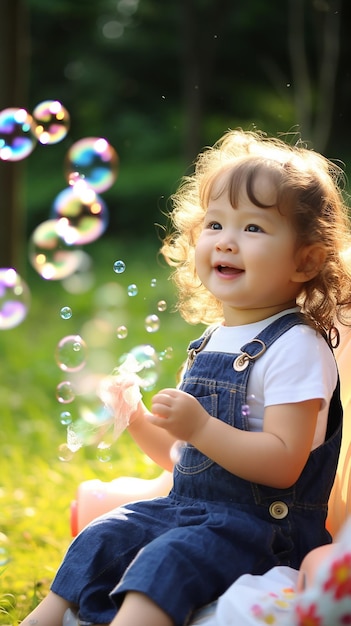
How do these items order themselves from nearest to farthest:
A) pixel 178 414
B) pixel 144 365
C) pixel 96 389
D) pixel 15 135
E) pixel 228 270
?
pixel 178 414
pixel 228 270
pixel 96 389
pixel 144 365
pixel 15 135

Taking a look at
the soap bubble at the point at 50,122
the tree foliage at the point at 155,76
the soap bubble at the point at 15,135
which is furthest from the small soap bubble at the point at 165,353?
the tree foliage at the point at 155,76

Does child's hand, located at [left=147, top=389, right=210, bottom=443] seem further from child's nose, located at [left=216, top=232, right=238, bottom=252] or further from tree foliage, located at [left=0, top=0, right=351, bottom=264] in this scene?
tree foliage, located at [left=0, top=0, right=351, bottom=264]

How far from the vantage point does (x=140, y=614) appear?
1.70 m

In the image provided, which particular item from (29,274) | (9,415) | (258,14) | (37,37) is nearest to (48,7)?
(37,37)

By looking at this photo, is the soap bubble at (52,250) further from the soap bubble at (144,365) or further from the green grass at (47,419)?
the soap bubble at (144,365)

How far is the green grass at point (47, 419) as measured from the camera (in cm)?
275

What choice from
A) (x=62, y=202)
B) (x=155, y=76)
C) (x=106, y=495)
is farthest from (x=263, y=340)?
(x=155, y=76)

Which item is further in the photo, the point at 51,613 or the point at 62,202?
the point at 62,202

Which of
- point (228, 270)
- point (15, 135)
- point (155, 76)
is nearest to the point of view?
point (228, 270)

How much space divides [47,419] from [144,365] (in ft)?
7.16

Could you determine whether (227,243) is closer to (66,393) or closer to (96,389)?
(96,389)

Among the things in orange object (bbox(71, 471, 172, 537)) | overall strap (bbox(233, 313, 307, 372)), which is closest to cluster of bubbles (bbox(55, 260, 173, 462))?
orange object (bbox(71, 471, 172, 537))

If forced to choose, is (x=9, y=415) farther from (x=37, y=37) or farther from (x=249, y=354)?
(x=37, y=37)

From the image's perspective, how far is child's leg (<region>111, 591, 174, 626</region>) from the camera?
5.57 ft
